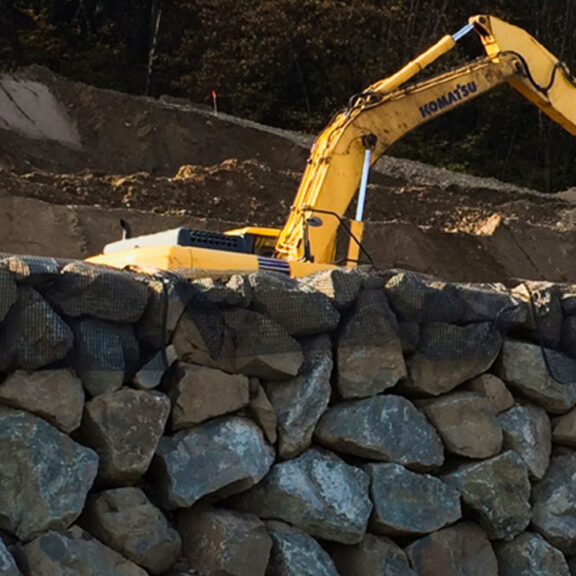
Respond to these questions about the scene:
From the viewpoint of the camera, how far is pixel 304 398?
4816mm

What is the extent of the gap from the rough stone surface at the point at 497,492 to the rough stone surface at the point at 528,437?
0.32ft

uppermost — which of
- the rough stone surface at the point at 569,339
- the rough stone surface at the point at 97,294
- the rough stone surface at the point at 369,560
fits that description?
the rough stone surface at the point at 97,294

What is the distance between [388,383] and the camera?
5.02 meters

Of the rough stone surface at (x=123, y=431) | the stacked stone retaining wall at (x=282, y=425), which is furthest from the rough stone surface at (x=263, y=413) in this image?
the rough stone surface at (x=123, y=431)

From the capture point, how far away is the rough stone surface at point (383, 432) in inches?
191

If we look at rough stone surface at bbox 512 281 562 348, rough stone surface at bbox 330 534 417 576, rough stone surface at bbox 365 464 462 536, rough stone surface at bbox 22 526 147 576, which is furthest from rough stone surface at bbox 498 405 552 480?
rough stone surface at bbox 22 526 147 576

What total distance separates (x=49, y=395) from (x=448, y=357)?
195 cm

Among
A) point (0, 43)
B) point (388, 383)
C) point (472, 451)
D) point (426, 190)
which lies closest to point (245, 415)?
point (388, 383)

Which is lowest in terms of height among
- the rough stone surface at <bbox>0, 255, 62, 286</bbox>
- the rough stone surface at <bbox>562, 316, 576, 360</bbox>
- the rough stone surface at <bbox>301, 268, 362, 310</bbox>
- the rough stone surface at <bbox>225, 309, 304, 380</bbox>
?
the rough stone surface at <bbox>562, 316, 576, 360</bbox>

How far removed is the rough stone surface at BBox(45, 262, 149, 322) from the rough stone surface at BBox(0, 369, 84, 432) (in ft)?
0.89

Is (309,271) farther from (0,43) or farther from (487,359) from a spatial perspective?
A: (0,43)

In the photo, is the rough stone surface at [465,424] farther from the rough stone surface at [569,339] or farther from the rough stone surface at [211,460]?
the rough stone surface at [211,460]

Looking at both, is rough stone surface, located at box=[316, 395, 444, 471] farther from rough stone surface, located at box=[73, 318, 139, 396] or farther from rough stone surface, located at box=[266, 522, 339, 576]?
rough stone surface, located at box=[73, 318, 139, 396]

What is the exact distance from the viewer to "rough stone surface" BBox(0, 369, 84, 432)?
414cm
